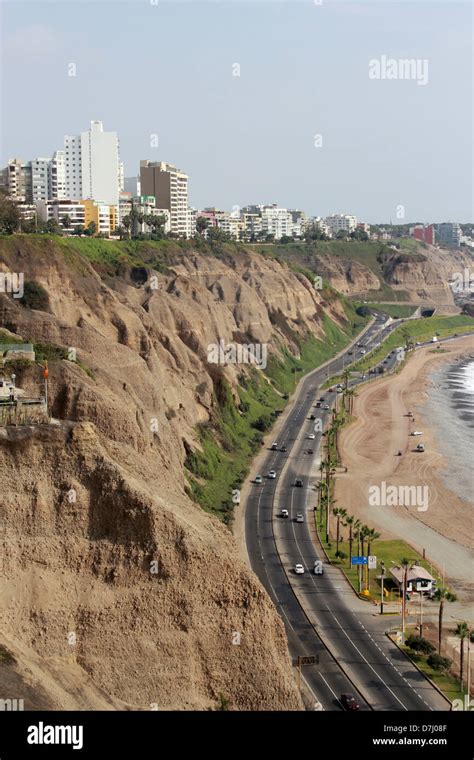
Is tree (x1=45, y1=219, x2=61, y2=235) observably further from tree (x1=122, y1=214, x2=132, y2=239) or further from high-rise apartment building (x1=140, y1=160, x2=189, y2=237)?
high-rise apartment building (x1=140, y1=160, x2=189, y2=237)

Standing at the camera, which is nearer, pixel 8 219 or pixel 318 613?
pixel 318 613

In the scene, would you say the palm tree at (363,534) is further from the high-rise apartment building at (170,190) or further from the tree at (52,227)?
the high-rise apartment building at (170,190)

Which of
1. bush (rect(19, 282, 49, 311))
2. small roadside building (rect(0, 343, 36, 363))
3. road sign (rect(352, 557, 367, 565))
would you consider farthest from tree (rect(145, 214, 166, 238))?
road sign (rect(352, 557, 367, 565))

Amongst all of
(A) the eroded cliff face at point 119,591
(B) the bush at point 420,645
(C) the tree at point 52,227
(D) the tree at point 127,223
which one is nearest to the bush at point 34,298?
(A) the eroded cliff face at point 119,591

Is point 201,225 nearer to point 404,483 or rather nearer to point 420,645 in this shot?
point 404,483

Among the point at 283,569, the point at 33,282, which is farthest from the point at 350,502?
the point at 33,282

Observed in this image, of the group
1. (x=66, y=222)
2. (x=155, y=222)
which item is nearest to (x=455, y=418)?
(x=66, y=222)
